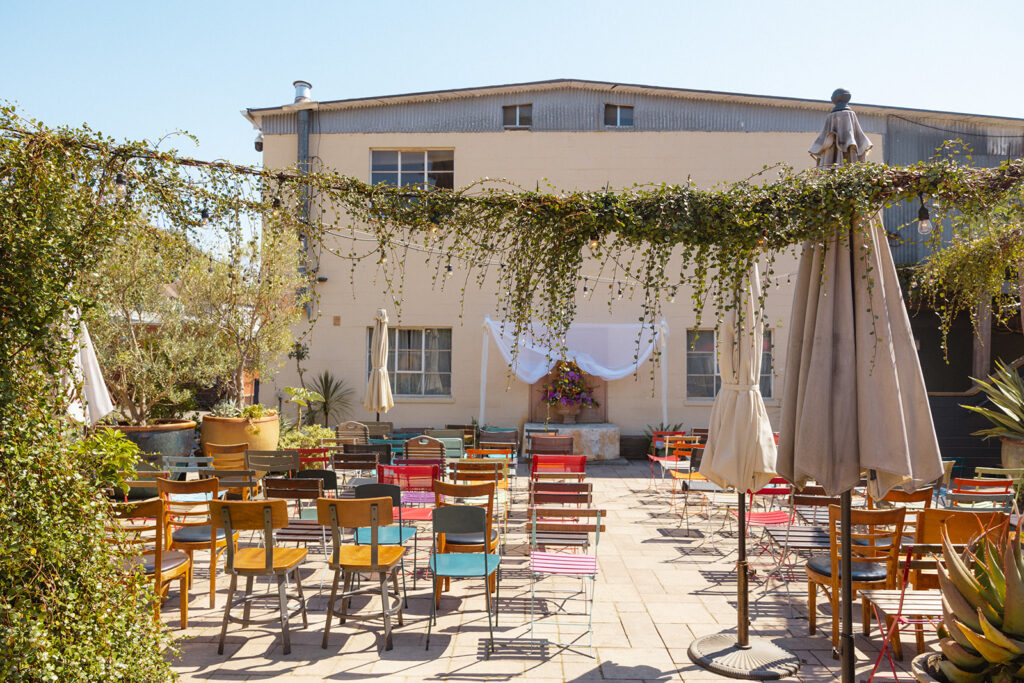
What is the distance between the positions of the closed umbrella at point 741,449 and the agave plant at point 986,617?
1477mm

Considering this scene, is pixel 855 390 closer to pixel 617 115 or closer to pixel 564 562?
pixel 564 562

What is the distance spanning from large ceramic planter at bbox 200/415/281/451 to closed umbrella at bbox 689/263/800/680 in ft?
27.1

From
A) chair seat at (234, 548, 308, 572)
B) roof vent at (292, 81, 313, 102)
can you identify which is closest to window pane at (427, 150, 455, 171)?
roof vent at (292, 81, 313, 102)

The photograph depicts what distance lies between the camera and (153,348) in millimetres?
11781

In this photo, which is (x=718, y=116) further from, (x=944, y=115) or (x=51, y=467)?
(x=51, y=467)

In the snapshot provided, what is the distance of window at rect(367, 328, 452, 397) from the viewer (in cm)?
1520

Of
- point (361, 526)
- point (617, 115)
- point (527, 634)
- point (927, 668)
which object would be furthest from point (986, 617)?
point (617, 115)

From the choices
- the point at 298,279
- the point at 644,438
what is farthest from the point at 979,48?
the point at 298,279

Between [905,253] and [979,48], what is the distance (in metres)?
10.9

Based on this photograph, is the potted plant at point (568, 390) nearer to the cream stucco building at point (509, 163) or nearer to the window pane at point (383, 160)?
the cream stucco building at point (509, 163)

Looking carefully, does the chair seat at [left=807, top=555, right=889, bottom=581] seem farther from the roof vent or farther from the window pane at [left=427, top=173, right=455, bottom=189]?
the roof vent

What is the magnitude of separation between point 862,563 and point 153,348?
435 inches

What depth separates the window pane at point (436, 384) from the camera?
15.2 metres

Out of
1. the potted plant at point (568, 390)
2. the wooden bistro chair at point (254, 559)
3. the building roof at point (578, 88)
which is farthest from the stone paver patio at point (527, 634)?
the building roof at point (578, 88)
